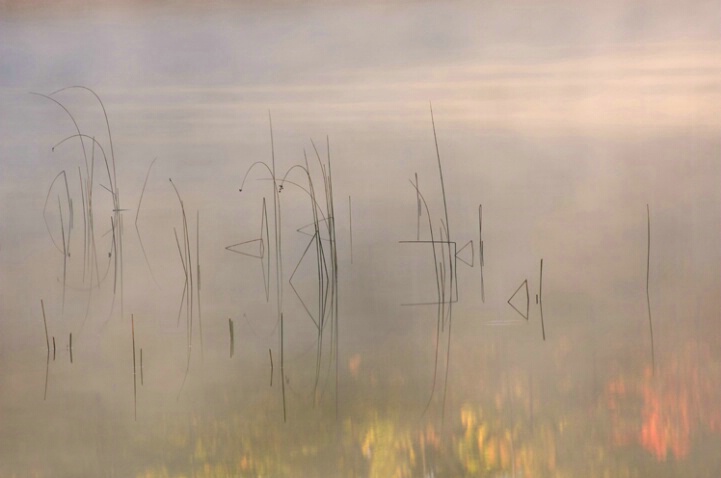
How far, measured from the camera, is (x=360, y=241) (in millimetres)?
1039

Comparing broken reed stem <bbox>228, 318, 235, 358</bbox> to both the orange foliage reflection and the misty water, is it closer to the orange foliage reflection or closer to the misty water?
the misty water

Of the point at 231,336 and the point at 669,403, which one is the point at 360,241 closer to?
the point at 231,336

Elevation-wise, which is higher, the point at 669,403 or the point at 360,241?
the point at 360,241

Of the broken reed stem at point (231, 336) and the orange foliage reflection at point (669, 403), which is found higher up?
the broken reed stem at point (231, 336)

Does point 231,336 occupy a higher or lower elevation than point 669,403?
higher

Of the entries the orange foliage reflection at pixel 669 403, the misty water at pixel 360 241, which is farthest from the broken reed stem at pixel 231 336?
the orange foliage reflection at pixel 669 403

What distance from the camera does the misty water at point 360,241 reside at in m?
1.03

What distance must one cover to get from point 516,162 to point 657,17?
15.1 inches

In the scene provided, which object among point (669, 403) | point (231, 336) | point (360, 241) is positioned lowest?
point (669, 403)

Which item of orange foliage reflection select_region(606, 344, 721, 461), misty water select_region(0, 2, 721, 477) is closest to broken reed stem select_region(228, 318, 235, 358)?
misty water select_region(0, 2, 721, 477)

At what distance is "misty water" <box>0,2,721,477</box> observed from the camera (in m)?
1.03

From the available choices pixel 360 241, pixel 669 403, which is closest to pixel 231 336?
pixel 360 241

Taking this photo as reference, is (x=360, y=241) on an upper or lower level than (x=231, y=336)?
upper

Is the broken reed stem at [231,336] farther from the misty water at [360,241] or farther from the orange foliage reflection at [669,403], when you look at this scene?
the orange foliage reflection at [669,403]
